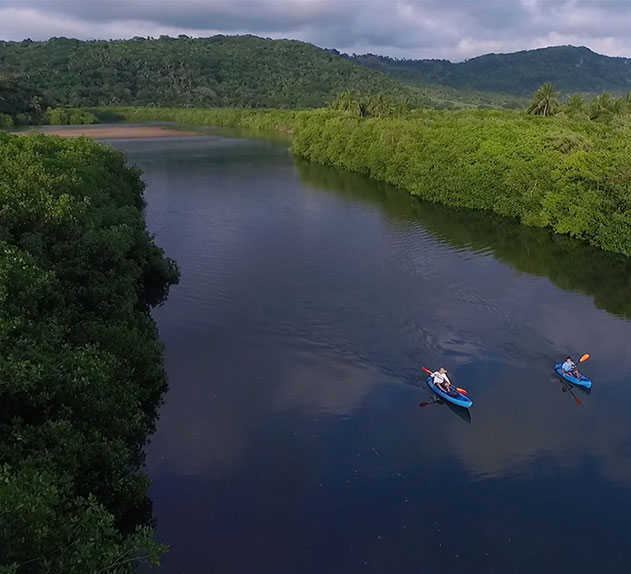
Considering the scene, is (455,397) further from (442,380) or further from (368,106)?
(368,106)

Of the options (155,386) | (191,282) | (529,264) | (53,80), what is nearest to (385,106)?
(529,264)

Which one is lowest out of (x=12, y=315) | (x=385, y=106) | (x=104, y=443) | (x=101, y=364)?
(x=104, y=443)

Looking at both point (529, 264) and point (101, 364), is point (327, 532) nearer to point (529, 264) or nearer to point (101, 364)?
point (101, 364)

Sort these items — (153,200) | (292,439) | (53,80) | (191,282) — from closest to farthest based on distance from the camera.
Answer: (292,439), (191,282), (153,200), (53,80)

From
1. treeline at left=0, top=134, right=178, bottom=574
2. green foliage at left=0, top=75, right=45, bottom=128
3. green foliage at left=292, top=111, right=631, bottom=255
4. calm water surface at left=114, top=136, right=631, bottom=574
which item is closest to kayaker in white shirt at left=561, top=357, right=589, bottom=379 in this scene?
calm water surface at left=114, top=136, right=631, bottom=574

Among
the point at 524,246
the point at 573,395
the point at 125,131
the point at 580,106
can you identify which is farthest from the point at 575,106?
the point at 125,131

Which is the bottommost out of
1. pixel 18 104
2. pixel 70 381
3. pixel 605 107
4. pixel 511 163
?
pixel 70 381

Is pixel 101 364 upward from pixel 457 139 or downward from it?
downward
